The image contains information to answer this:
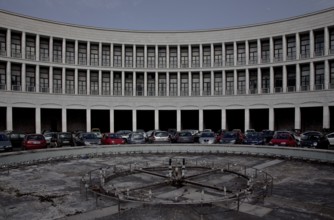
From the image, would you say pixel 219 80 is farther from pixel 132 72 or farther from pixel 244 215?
pixel 244 215

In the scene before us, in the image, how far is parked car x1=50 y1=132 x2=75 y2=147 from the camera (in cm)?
2639

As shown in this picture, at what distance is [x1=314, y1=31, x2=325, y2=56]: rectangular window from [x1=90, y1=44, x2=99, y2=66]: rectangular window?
34.2 metres

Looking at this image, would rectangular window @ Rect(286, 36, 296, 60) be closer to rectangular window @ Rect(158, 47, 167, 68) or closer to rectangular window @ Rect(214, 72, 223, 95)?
rectangular window @ Rect(214, 72, 223, 95)

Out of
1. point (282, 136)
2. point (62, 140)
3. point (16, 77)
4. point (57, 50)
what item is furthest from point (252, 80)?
point (16, 77)

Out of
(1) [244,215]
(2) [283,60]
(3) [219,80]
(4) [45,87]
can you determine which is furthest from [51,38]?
(1) [244,215]

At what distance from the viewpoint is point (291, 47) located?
44.7 meters

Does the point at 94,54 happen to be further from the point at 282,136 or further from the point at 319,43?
the point at 282,136

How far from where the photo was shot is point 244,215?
8.39m

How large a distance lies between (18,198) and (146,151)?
46.7 feet

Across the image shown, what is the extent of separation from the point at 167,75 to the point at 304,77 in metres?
21.5

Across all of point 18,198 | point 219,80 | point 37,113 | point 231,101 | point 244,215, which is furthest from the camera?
point 219,80

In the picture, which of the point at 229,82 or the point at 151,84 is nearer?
Answer: the point at 229,82

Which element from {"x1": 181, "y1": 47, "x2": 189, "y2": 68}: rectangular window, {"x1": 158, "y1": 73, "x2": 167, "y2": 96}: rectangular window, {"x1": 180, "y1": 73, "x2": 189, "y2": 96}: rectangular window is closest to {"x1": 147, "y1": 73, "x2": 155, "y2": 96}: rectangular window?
{"x1": 158, "y1": 73, "x2": 167, "y2": 96}: rectangular window

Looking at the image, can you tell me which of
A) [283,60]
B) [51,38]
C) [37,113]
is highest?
[51,38]
